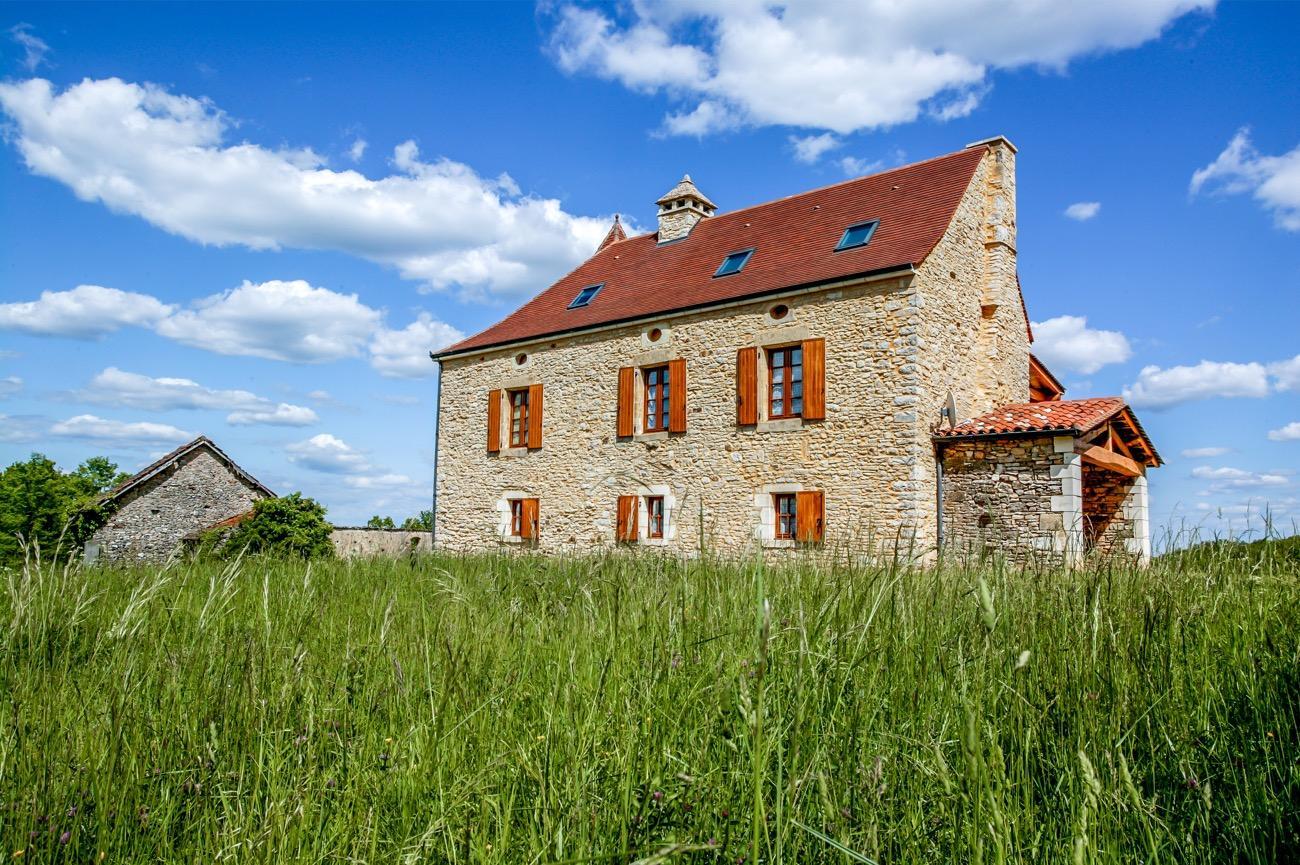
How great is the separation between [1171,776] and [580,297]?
17866 mm

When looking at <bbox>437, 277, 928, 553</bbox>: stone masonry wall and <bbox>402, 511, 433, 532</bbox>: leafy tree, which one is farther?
<bbox>402, 511, 433, 532</bbox>: leafy tree

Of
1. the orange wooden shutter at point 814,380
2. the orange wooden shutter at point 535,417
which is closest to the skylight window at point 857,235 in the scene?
the orange wooden shutter at point 814,380

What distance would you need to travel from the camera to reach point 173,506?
23.2 metres

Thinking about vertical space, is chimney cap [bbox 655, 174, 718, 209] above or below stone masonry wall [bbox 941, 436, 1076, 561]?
above

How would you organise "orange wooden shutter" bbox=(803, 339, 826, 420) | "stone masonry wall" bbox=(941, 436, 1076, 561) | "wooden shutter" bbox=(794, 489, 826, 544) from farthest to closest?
"orange wooden shutter" bbox=(803, 339, 826, 420)
"wooden shutter" bbox=(794, 489, 826, 544)
"stone masonry wall" bbox=(941, 436, 1076, 561)

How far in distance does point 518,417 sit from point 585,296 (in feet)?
11.2

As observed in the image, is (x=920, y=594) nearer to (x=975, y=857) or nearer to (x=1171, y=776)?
(x=1171, y=776)

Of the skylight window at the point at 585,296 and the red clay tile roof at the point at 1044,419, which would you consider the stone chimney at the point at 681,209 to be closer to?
the skylight window at the point at 585,296

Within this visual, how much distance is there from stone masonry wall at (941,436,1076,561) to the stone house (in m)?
0.04

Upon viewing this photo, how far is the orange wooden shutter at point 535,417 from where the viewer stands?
18.1 meters

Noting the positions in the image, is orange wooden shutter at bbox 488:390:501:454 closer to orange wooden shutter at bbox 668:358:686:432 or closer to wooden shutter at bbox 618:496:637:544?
wooden shutter at bbox 618:496:637:544

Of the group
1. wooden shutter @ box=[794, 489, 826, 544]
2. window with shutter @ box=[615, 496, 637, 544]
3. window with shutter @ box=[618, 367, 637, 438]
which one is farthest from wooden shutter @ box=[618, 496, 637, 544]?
wooden shutter @ box=[794, 489, 826, 544]

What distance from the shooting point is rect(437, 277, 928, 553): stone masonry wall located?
13383 millimetres

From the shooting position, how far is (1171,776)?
2293mm
